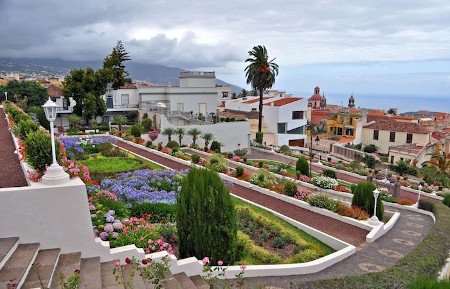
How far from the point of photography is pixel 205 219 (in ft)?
29.5

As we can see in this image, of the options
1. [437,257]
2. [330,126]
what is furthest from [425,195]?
[330,126]

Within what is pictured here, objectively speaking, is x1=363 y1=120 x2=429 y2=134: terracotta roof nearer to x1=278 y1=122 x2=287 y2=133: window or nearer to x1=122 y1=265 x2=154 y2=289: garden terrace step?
x1=278 y1=122 x2=287 y2=133: window

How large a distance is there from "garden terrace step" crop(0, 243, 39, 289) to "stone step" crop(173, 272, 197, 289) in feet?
9.03

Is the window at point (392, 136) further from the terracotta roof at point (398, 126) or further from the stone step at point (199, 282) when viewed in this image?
the stone step at point (199, 282)

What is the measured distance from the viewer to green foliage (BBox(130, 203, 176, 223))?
11977 millimetres

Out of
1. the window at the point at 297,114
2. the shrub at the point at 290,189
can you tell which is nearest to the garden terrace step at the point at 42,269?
the shrub at the point at 290,189

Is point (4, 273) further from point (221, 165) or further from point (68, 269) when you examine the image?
point (221, 165)

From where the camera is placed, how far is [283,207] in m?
16.4

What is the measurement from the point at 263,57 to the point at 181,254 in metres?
39.5

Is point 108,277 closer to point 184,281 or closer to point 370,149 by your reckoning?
point 184,281

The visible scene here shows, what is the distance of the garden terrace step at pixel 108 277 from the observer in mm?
6500

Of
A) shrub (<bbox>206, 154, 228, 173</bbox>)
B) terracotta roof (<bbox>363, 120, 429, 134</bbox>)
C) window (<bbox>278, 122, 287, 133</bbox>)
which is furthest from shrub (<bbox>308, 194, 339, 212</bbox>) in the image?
terracotta roof (<bbox>363, 120, 429, 134</bbox>)

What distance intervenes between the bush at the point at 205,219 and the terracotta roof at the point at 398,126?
4987 centimetres

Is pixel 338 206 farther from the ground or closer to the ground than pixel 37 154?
closer to the ground
